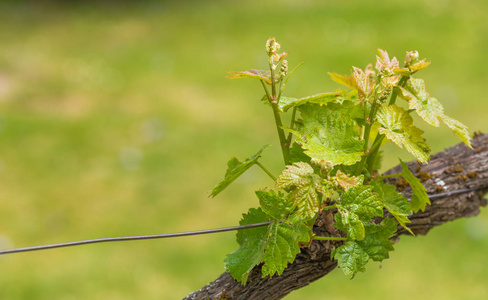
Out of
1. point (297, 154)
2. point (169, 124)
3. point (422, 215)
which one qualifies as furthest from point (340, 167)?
point (169, 124)

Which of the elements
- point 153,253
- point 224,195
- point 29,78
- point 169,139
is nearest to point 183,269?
point 153,253

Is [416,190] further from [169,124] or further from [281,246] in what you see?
[169,124]

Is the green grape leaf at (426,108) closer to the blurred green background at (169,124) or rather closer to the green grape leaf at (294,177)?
the green grape leaf at (294,177)

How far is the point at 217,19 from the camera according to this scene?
239 inches

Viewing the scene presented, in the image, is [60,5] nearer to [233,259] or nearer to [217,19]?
[217,19]

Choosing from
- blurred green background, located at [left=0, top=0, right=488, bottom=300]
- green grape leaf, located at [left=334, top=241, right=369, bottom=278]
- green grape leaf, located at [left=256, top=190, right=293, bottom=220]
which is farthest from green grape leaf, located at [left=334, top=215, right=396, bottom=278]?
blurred green background, located at [left=0, top=0, right=488, bottom=300]

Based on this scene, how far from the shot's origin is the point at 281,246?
964mm

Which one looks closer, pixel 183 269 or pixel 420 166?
pixel 420 166

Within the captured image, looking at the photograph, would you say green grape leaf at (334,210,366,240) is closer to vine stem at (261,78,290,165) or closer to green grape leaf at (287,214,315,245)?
green grape leaf at (287,214,315,245)

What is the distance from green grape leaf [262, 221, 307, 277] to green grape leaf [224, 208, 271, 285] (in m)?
0.02

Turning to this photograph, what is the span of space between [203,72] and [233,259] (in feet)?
13.5

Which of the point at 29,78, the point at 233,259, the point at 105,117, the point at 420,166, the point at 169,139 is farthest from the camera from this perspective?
the point at 29,78

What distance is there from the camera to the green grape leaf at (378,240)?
3.26ft

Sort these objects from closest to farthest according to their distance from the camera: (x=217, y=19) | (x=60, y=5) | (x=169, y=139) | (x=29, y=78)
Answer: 1. (x=169, y=139)
2. (x=29, y=78)
3. (x=217, y=19)
4. (x=60, y=5)
